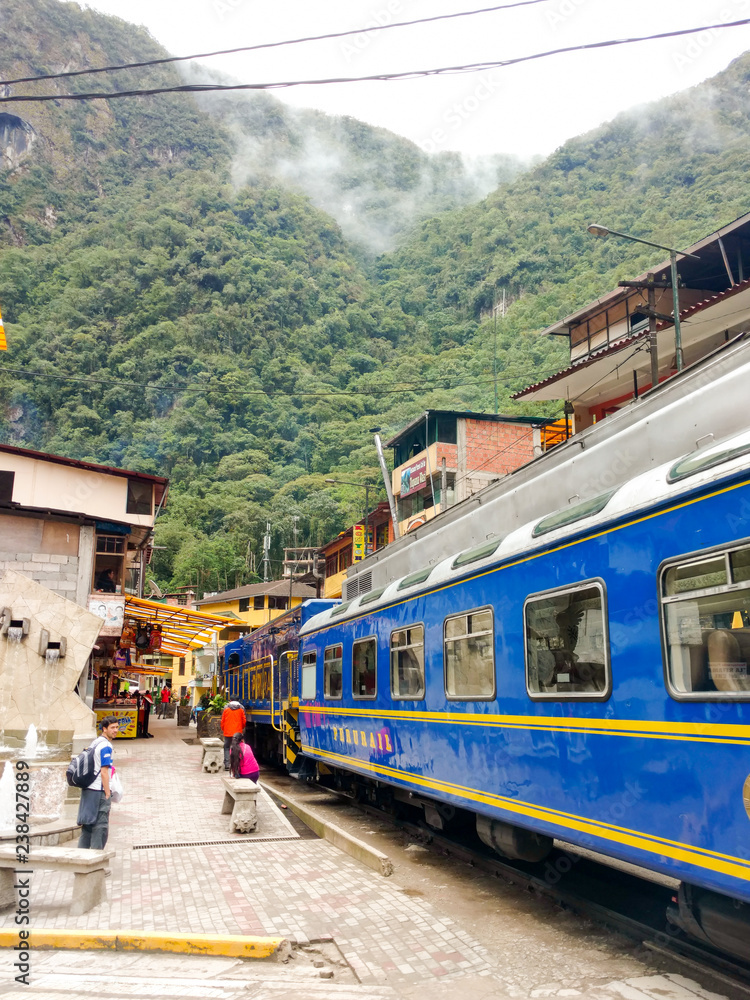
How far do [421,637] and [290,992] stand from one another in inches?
157

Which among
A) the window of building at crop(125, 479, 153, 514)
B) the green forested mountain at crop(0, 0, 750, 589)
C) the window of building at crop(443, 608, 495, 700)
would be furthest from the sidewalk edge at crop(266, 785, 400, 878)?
the green forested mountain at crop(0, 0, 750, 589)

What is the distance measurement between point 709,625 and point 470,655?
3.17m

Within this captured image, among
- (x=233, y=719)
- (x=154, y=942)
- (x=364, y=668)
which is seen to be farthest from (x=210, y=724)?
(x=154, y=942)

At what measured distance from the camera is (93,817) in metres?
7.74

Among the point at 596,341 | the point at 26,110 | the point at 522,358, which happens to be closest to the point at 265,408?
the point at 522,358

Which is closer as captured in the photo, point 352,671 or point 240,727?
point 352,671

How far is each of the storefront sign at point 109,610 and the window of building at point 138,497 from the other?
11.3 feet

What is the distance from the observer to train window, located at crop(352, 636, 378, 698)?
10.2 metres

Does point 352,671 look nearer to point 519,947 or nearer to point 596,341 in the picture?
point 519,947

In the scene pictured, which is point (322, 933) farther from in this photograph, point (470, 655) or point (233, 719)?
point (233, 719)

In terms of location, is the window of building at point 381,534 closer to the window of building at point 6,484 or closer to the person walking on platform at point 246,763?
the window of building at point 6,484

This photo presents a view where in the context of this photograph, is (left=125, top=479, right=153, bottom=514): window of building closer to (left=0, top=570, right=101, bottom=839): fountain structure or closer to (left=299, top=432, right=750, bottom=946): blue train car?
(left=0, top=570, right=101, bottom=839): fountain structure

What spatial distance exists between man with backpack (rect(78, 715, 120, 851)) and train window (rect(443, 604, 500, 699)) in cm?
319

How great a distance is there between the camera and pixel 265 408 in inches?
3270
